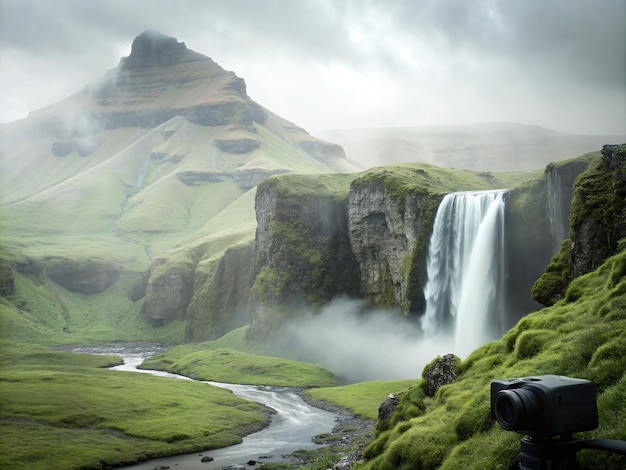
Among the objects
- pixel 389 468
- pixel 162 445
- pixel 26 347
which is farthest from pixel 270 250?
pixel 389 468

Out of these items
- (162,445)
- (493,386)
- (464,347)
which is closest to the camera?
(493,386)

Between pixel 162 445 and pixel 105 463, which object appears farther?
pixel 162 445

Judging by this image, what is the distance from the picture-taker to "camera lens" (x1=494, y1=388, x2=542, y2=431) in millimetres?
8758

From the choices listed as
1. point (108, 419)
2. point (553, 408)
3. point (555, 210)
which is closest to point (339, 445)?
point (108, 419)

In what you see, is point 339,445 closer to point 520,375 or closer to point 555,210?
point 520,375

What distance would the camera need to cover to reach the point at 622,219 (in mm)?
40281

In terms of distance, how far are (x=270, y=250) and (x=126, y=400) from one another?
95.3 m

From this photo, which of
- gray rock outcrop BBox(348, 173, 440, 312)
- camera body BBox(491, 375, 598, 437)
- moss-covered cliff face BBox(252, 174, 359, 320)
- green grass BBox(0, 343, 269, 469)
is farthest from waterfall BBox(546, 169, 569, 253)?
camera body BBox(491, 375, 598, 437)

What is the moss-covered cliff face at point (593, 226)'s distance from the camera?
42.4m

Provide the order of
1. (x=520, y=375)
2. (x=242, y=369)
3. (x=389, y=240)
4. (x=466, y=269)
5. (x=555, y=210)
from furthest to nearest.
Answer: (x=389, y=240)
(x=242, y=369)
(x=466, y=269)
(x=555, y=210)
(x=520, y=375)

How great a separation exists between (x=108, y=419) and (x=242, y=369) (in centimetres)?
5919

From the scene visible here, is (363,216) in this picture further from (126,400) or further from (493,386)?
(493,386)

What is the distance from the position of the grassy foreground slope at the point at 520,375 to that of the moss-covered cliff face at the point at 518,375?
36 millimetres

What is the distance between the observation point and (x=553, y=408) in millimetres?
8664
